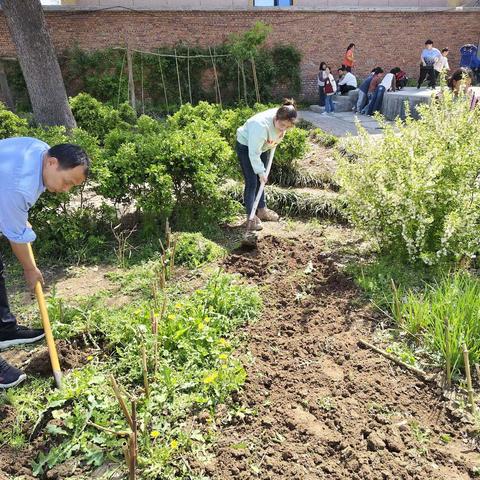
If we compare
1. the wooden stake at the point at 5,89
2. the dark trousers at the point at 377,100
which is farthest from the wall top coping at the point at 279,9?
the dark trousers at the point at 377,100

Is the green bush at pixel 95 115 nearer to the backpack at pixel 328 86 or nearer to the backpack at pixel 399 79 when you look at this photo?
the backpack at pixel 328 86

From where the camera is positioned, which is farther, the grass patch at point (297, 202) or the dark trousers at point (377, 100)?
the dark trousers at point (377, 100)

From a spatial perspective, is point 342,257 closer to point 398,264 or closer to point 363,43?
point 398,264

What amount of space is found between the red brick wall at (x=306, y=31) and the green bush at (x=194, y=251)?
1151 centimetres

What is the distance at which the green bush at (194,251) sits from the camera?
456 centimetres

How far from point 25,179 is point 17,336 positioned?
1.35 metres

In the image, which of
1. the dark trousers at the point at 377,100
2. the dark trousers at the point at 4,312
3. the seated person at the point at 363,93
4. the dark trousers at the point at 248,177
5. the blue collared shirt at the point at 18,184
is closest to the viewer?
the blue collared shirt at the point at 18,184

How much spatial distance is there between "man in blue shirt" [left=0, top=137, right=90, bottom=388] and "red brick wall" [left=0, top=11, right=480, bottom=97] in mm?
12697

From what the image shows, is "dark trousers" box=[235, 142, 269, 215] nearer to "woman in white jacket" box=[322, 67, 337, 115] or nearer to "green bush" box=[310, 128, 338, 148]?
"green bush" box=[310, 128, 338, 148]

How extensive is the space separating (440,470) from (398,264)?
83.3 inches

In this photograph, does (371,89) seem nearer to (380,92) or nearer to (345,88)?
(380,92)

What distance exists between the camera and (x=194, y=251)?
15.1 ft

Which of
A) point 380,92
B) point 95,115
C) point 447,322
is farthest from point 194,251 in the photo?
point 380,92

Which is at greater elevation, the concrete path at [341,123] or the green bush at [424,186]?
the green bush at [424,186]
